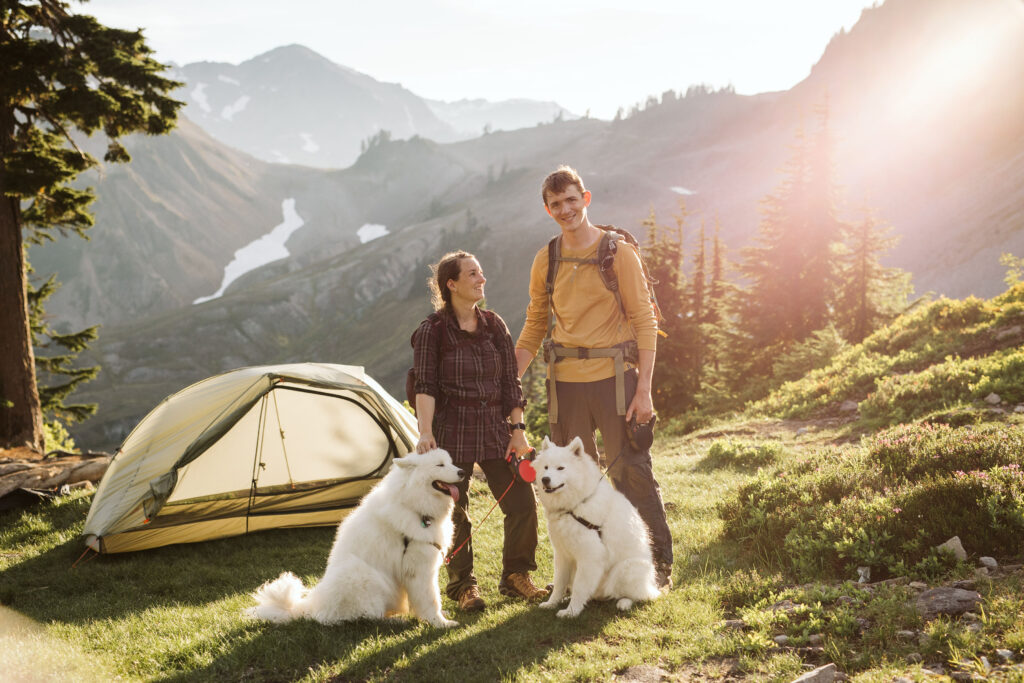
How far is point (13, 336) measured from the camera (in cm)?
1150

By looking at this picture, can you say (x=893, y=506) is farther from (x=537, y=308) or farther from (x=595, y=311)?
(x=537, y=308)

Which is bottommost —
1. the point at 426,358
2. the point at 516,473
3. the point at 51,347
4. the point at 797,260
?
the point at 51,347

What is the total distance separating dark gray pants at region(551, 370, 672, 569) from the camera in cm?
488

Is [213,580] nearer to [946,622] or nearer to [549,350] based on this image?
[549,350]

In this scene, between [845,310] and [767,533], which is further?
[845,310]

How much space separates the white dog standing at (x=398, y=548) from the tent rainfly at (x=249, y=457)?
372 centimetres

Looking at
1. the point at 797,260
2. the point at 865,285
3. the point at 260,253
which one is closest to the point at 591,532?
the point at 797,260

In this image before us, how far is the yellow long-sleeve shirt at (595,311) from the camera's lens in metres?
4.76

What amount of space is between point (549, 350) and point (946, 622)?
3.18 metres

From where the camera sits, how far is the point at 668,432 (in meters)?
15.3

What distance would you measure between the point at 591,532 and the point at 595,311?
1.76 meters

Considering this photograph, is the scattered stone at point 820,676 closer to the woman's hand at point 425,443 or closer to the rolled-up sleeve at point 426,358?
the woman's hand at point 425,443

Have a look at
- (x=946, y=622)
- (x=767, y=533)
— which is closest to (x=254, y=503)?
(x=767, y=533)

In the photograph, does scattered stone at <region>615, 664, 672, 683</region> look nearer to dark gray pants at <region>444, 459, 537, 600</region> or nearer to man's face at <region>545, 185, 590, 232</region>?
dark gray pants at <region>444, 459, 537, 600</region>
